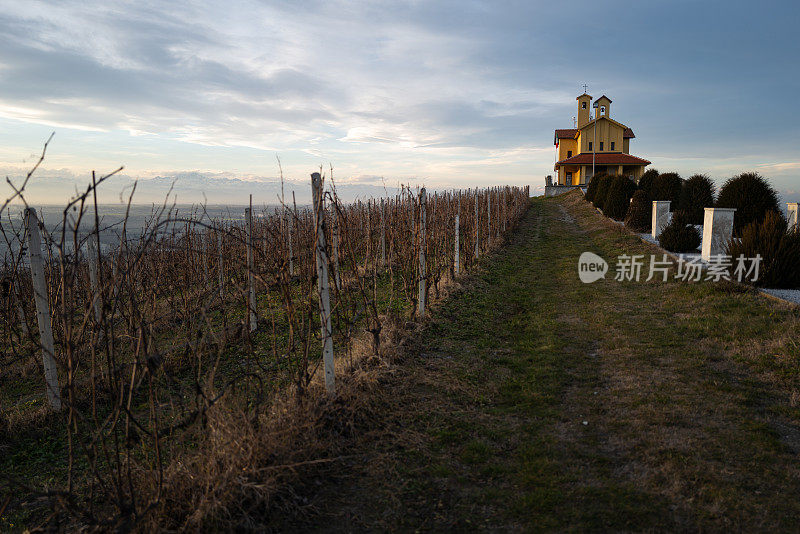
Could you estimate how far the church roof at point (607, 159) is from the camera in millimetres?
34688

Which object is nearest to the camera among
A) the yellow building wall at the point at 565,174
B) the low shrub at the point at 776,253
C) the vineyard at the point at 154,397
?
the vineyard at the point at 154,397

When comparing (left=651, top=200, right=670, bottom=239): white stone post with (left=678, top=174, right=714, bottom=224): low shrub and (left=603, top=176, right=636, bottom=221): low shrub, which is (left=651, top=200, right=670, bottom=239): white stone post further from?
(left=603, top=176, right=636, bottom=221): low shrub

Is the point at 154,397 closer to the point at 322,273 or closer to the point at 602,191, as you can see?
the point at 322,273

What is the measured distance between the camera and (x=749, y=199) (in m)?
10.6

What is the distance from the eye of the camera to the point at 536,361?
523 cm

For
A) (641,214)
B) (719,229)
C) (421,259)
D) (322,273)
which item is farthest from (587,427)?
(641,214)

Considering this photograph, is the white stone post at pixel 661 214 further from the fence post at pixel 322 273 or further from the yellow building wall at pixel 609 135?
the yellow building wall at pixel 609 135

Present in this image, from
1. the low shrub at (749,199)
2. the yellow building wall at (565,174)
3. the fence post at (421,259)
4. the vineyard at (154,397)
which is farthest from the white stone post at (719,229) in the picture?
the yellow building wall at (565,174)

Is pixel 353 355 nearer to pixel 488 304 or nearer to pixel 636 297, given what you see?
pixel 488 304

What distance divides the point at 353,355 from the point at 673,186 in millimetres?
16232

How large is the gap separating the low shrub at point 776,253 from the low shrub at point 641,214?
721cm

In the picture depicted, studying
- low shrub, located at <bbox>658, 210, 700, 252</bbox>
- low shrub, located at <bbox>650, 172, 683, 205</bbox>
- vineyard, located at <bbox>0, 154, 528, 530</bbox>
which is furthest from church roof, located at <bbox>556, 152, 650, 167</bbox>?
vineyard, located at <bbox>0, 154, 528, 530</bbox>

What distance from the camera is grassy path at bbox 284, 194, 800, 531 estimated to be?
106 inches

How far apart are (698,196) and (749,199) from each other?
13.2 ft
